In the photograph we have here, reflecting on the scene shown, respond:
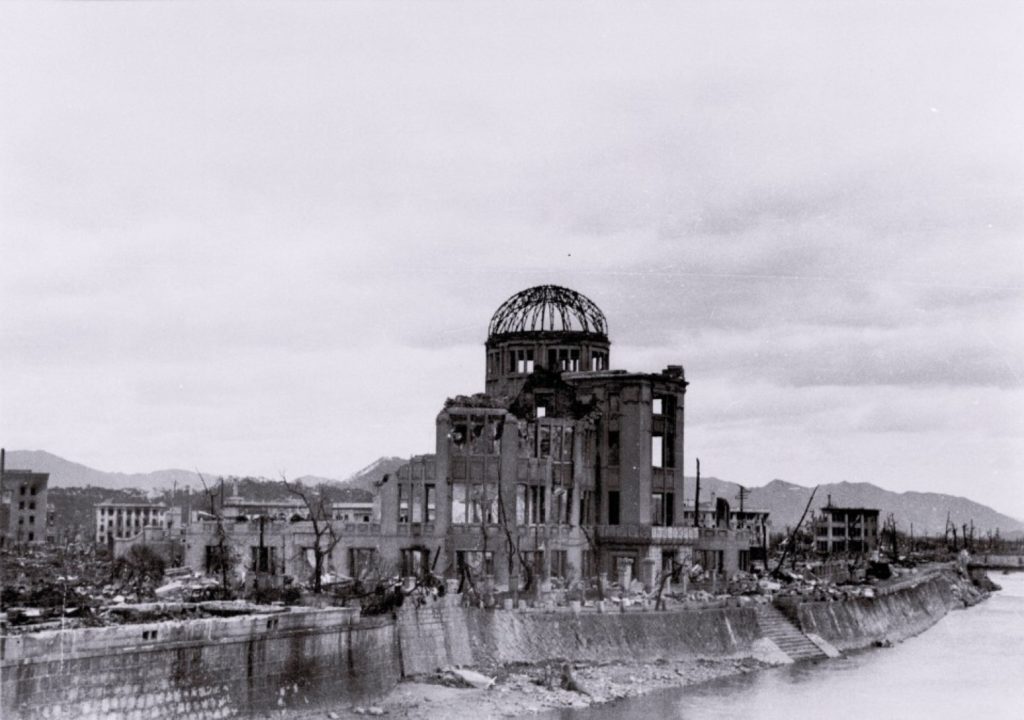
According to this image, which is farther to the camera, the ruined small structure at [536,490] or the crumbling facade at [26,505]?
the crumbling facade at [26,505]

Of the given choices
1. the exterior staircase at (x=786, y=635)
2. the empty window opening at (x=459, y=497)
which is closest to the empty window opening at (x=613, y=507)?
the empty window opening at (x=459, y=497)

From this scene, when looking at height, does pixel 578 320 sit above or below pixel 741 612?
above

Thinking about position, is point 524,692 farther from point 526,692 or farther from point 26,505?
point 26,505

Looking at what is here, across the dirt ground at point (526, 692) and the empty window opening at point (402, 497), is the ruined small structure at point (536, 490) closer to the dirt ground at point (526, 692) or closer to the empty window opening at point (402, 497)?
the empty window opening at point (402, 497)

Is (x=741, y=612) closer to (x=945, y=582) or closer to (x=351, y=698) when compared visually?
(x=351, y=698)

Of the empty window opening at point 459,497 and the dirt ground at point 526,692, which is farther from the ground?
the empty window opening at point 459,497

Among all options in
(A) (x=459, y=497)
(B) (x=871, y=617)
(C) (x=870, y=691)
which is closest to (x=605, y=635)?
(C) (x=870, y=691)

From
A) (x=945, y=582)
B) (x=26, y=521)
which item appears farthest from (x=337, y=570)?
(x=26, y=521)
